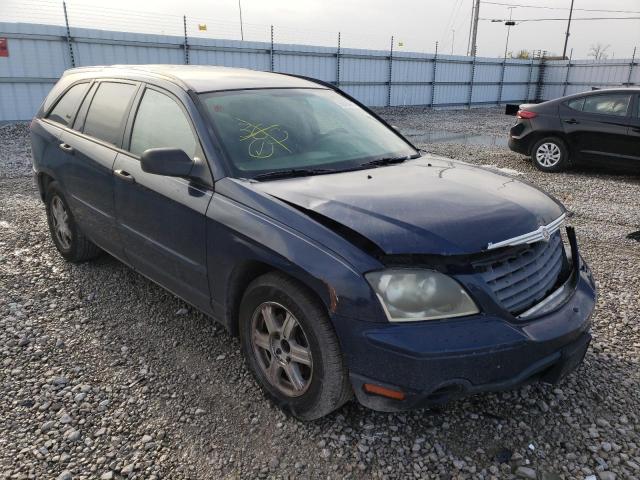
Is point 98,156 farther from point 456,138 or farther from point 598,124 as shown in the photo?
point 456,138

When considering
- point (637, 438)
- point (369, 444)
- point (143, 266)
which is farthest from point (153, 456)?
point (637, 438)

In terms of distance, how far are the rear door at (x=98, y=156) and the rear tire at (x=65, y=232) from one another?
241mm

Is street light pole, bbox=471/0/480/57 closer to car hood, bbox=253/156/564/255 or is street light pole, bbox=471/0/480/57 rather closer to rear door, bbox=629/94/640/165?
rear door, bbox=629/94/640/165

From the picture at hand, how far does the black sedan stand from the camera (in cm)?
859

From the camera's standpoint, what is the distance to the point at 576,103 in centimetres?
920

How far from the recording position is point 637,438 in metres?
2.52

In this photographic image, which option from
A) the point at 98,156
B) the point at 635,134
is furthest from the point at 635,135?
the point at 98,156

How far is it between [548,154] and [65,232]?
328 inches

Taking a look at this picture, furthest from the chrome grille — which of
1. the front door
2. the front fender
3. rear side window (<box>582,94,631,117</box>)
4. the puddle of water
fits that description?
the puddle of water

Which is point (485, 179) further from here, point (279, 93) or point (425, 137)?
point (425, 137)

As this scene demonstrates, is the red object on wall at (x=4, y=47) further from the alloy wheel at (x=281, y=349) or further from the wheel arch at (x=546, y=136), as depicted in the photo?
the alloy wheel at (x=281, y=349)

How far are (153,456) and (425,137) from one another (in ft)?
44.3

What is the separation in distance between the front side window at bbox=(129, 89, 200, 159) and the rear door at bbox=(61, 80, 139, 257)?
20 cm

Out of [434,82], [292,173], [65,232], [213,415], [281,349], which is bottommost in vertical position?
[213,415]
